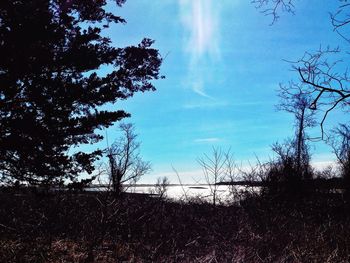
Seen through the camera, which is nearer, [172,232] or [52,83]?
[52,83]

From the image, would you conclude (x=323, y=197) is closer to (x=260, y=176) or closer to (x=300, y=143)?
(x=260, y=176)

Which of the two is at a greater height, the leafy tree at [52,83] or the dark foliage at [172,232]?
the leafy tree at [52,83]

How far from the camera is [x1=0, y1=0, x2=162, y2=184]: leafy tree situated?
5867 mm

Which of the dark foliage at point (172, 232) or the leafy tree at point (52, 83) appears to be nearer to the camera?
the leafy tree at point (52, 83)

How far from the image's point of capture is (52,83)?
6.38 meters

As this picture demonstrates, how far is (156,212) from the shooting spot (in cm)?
1527

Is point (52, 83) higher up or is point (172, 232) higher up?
point (52, 83)

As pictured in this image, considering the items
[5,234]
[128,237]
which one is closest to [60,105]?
[5,234]

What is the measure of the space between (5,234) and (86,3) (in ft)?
23.0

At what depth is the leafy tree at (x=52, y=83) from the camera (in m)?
5.87

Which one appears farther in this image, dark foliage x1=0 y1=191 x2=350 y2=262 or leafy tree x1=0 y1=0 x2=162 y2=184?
dark foliage x1=0 y1=191 x2=350 y2=262

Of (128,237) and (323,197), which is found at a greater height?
(323,197)

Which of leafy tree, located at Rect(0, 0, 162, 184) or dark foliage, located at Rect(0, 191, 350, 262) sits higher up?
leafy tree, located at Rect(0, 0, 162, 184)

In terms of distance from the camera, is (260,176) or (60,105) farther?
(260,176)
